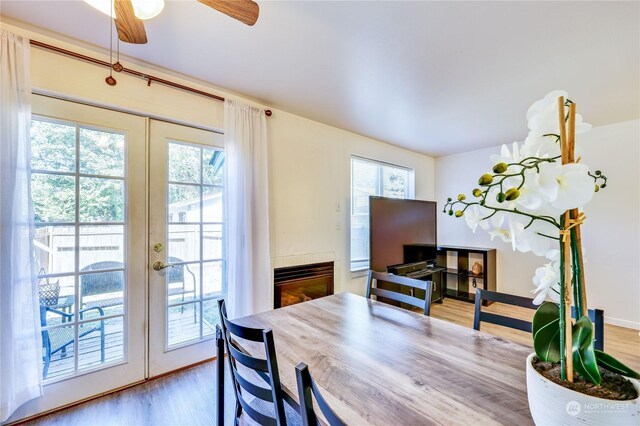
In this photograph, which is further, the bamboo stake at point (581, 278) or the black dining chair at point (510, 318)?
the black dining chair at point (510, 318)

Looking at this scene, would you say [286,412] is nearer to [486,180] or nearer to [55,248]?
[486,180]

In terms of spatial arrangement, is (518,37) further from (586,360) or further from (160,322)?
(160,322)

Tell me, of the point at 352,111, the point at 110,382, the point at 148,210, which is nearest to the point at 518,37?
the point at 352,111

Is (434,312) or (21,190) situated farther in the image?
(434,312)

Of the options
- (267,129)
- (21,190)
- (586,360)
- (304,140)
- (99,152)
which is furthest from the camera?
(304,140)

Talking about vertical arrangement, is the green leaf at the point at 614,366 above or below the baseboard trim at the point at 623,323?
above

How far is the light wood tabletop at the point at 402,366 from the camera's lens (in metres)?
0.78

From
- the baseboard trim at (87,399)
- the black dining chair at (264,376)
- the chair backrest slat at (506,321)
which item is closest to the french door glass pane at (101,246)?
the baseboard trim at (87,399)

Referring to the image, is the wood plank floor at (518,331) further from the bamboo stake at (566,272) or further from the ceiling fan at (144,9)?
the ceiling fan at (144,9)

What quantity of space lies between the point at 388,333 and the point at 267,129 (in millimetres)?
2210

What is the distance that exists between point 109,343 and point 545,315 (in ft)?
8.39

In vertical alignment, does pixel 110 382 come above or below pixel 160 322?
below

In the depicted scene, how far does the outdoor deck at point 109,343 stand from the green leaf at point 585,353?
2.45 m

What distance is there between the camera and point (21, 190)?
1593 mm
